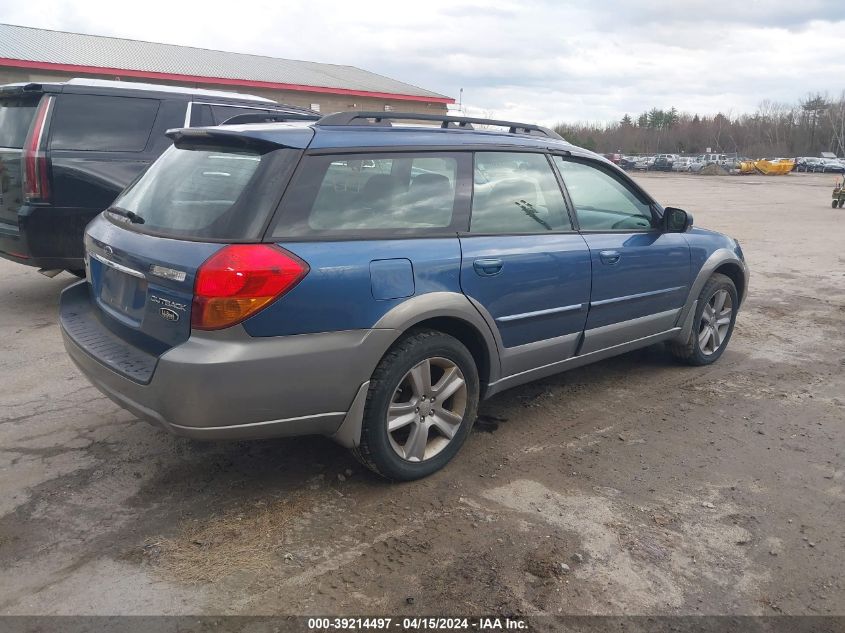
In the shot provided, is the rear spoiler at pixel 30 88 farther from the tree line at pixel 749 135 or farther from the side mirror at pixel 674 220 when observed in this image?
the tree line at pixel 749 135

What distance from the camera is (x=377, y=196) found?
3.37m

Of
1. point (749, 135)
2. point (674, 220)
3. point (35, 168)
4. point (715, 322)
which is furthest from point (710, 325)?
point (749, 135)

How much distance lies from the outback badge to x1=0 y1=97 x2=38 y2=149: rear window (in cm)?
414

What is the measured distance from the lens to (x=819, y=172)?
2552 inches

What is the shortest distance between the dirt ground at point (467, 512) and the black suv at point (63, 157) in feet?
4.72

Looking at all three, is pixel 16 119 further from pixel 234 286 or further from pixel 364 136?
pixel 234 286

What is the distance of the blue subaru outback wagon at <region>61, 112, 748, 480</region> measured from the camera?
288 cm

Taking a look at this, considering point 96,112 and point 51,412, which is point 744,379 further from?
point 96,112

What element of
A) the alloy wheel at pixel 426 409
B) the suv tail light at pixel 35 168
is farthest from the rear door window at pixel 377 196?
the suv tail light at pixel 35 168

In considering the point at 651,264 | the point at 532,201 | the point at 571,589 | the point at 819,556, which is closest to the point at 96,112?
the point at 532,201

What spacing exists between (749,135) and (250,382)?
368ft

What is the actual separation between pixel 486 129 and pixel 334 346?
188 cm

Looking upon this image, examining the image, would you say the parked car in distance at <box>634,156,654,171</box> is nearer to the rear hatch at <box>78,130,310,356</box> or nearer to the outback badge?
the rear hatch at <box>78,130,310,356</box>

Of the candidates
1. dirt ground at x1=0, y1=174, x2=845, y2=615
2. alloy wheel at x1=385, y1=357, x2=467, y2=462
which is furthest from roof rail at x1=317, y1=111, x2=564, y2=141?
dirt ground at x1=0, y1=174, x2=845, y2=615
